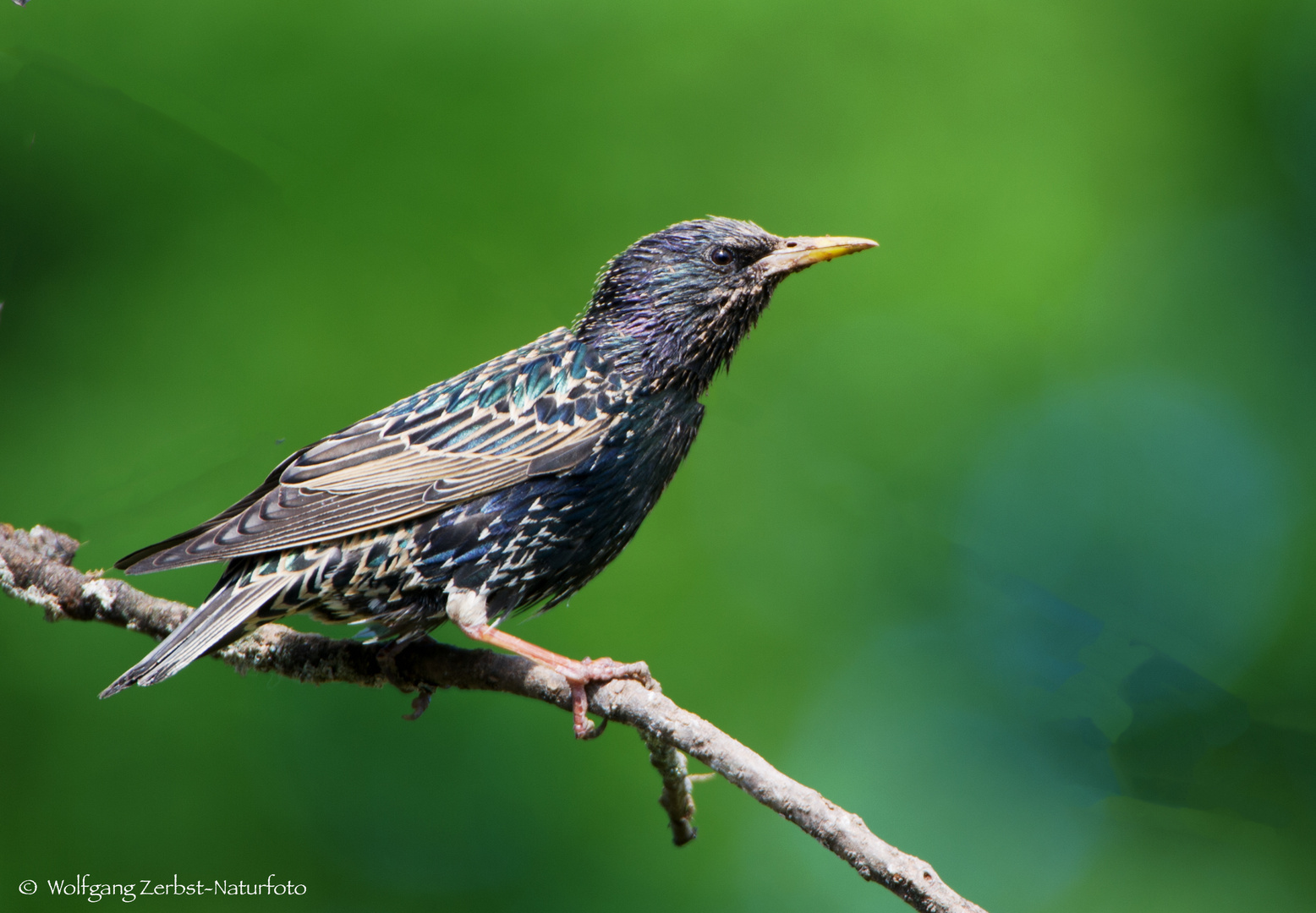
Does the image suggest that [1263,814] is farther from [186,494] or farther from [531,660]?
[186,494]

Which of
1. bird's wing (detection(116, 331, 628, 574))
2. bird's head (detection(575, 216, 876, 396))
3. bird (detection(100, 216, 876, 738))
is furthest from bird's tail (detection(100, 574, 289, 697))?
bird's head (detection(575, 216, 876, 396))

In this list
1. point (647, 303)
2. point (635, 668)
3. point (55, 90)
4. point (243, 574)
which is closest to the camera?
point (635, 668)

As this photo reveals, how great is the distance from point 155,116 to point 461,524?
9.62 ft

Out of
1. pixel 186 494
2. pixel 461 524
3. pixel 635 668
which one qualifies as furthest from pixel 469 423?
pixel 186 494

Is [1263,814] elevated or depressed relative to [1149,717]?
depressed

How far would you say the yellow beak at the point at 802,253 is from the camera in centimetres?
263

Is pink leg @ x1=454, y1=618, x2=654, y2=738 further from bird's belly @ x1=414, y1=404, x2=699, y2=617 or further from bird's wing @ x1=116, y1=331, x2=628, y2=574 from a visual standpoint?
bird's wing @ x1=116, y1=331, x2=628, y2=574

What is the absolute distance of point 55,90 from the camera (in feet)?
14.4

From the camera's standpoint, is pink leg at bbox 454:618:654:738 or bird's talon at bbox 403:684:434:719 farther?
bird's talon at bbox 403:684:434:719

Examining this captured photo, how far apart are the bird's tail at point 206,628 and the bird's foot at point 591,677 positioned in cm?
70

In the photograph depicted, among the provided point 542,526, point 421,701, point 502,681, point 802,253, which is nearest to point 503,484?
point 542,526

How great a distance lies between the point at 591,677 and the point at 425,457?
0.67 meters

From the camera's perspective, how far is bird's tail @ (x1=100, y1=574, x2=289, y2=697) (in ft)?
7.34

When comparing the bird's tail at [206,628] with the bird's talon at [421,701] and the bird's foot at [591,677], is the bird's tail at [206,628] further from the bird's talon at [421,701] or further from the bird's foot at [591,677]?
the bird's foot at [591,677]
